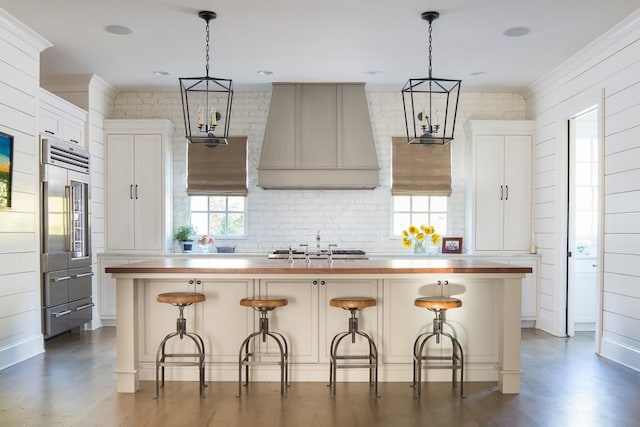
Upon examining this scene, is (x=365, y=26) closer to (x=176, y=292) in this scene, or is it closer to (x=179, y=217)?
(x=176, y=292)

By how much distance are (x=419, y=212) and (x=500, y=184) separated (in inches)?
43.0

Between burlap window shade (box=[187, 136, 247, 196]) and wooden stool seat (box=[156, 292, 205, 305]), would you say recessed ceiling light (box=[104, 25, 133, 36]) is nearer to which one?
burlap window shade (box=[187, 136, 247, 196])

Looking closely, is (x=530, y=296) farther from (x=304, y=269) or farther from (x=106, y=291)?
(x=106, y=291)

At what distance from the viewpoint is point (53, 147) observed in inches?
210

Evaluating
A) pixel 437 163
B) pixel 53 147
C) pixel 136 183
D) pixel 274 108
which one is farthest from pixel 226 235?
pixel 437 163

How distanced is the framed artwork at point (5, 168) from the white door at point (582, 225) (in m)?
5.63

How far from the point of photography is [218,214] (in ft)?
23.5

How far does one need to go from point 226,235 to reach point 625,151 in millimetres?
4699

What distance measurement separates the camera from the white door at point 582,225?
602 cm

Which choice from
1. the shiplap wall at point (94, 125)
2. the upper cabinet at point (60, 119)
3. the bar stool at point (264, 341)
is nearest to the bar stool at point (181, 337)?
the bar stool at point (264, 341)

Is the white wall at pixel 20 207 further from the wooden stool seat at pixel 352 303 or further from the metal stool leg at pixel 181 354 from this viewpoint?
the wooden stool seat at pixel 352 303

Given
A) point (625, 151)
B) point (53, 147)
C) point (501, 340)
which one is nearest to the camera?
point (501, 340)

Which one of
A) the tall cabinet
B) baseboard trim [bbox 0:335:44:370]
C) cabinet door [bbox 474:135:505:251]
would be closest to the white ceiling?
the tall cabinet

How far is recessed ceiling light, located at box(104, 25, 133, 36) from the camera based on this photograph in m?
4.80
